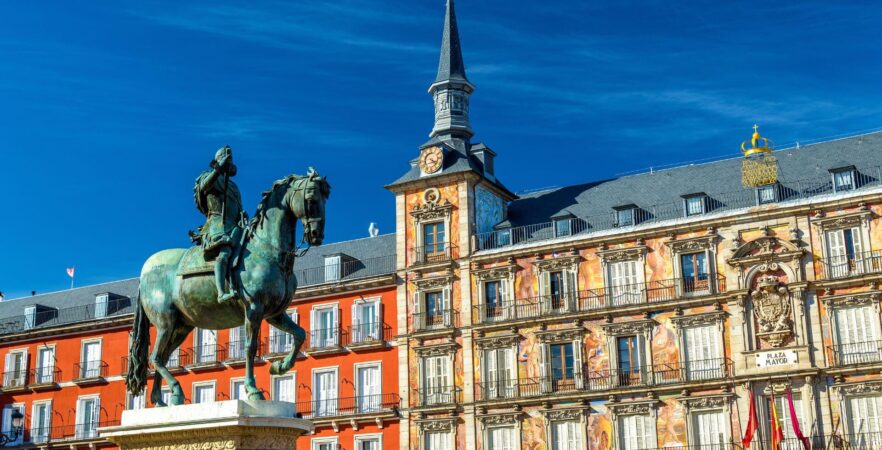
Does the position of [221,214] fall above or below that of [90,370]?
below

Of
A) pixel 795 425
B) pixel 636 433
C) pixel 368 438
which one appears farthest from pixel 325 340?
pixel 795 425

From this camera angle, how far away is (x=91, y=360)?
6331cm

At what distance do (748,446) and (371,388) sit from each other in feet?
61.1

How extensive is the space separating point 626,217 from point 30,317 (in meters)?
36.6

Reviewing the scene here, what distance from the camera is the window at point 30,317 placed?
66.4 meters

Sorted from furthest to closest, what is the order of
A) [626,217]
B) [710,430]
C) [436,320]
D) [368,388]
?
1. [368,388]
2. [436,320]
3. [626,217]
4. [710,430]

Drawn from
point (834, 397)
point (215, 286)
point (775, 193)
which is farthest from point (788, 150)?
point (215, 286)

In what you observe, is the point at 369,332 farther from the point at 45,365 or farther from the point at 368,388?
the point at 45,365

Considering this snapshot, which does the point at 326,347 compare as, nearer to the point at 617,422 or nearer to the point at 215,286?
the point at 617,422

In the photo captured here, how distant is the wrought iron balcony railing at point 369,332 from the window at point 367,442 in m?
4.66

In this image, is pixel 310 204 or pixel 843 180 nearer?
pixel 310 204

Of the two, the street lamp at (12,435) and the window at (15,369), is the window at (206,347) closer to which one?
the street lamp at (12,435)

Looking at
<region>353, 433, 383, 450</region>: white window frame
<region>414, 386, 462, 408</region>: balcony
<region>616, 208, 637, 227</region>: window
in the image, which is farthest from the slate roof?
<region>353, 433, 383, 450</region>: white window frame

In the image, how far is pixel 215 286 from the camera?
15.0 meters
